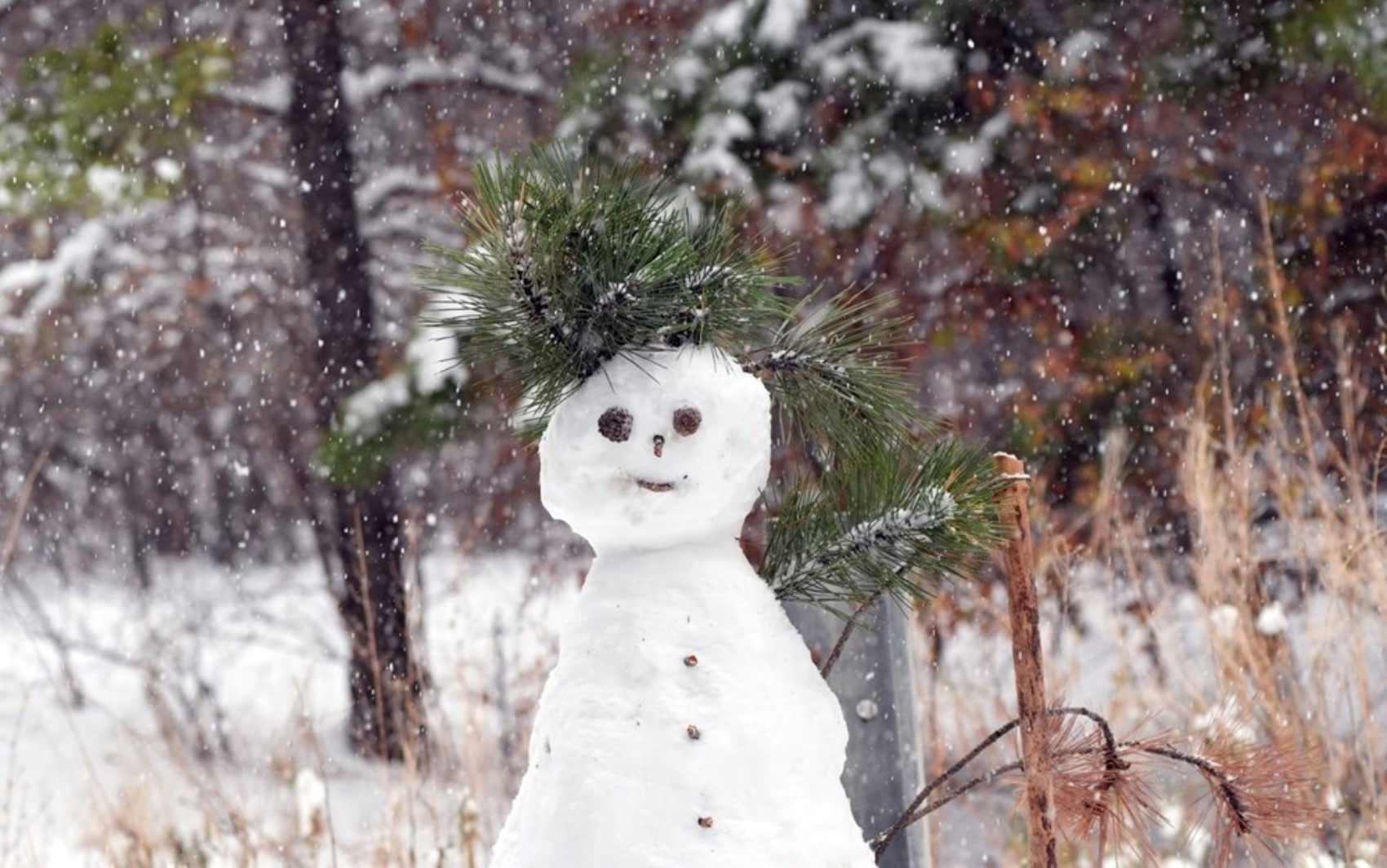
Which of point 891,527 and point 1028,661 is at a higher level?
point 891,527

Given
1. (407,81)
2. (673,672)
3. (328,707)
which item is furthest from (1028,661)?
(328,707)

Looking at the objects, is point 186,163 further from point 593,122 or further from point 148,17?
point 593,122

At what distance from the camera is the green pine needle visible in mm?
1182

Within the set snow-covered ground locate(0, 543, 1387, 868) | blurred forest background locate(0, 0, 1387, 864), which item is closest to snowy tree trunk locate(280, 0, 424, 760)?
blurred forest background locate(0, 0, 1387, 864)

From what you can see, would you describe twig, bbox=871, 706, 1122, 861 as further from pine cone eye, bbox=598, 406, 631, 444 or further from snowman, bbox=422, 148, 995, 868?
pine cone eye, bbox=598, 406, 631, 444

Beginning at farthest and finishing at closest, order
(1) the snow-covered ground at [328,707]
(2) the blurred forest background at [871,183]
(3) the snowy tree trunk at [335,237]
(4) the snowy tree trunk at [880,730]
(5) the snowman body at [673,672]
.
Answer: (3) the snowy tree trunk at [335,237] → (2) the blurred forest background at [871,183] → (1) the snow-covered ground at [328,707] → (4) the snowy tree trunk at [880,730] → (5) the snowman body at [673,672]

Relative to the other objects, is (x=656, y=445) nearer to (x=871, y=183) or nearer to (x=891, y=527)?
(x=891, y=527)

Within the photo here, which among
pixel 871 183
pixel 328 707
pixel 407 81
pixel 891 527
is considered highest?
pixel 407 81

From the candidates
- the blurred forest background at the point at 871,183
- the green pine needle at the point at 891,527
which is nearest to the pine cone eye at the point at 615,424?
the green pine needle at the point at 891,527

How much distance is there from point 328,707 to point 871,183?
3.01 metres

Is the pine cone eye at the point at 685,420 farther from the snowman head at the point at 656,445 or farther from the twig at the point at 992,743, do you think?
the twig at the point at 992,743

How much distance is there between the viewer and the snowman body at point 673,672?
1.10 meters

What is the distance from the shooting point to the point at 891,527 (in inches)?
46.9

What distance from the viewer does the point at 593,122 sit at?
4.23 meters
